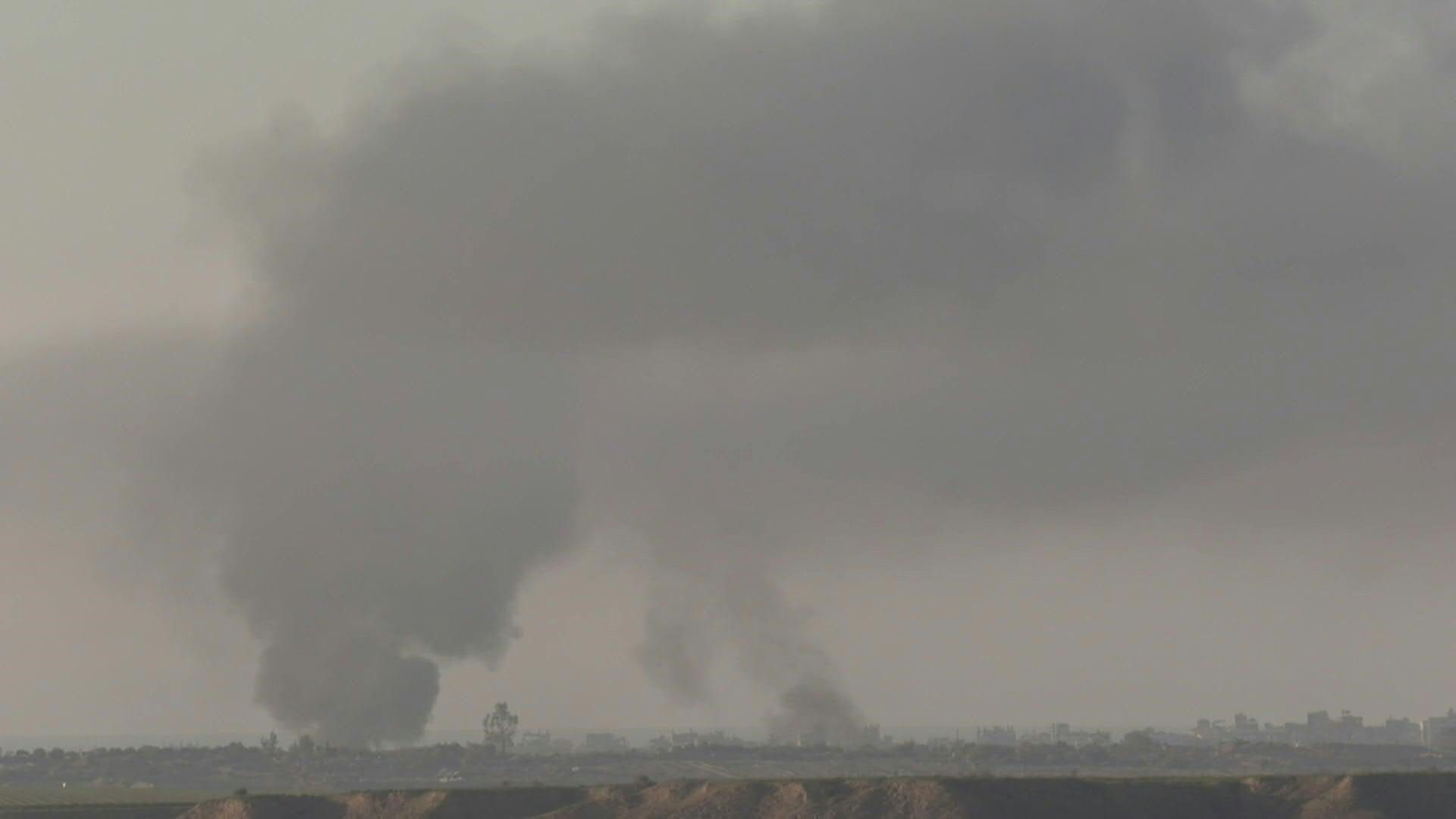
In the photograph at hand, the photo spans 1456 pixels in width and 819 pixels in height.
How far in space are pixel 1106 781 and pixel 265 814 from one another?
70.4 m

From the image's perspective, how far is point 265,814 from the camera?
138 m

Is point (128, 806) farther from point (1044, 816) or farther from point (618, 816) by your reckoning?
point (1044, 816)

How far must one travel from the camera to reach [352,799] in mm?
145000

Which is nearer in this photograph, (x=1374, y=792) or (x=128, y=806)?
(x=1374, y=792)

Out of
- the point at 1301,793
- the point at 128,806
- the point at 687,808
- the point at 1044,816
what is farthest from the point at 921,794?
the point at 128,806

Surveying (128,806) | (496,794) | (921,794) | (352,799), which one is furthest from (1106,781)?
(128,806)

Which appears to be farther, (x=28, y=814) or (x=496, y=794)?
(x=28, y=814)

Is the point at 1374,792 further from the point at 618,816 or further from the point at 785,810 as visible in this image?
the point at 618,816

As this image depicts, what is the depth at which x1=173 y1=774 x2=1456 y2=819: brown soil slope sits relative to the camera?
421 feet

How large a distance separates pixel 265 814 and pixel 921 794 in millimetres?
54715

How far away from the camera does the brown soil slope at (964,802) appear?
421 feet

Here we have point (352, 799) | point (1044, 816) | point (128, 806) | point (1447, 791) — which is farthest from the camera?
point (128, 806)

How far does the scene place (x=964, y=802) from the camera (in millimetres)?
127000

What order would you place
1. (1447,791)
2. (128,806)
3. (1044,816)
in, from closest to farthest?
(1044,816) → (1447,791) → (128,806)
